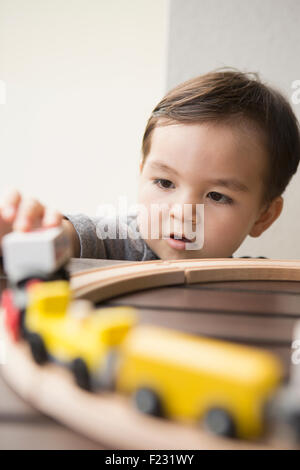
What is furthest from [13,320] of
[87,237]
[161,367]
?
[87,237]

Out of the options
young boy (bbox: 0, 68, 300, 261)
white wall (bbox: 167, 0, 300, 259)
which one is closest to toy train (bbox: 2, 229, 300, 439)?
young boy (bbox: 0, 68, 300, 261)

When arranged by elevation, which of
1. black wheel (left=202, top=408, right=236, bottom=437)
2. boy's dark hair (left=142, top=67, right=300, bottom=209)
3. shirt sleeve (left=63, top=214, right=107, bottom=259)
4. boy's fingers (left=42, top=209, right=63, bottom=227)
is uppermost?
boy's dark hair (left=142, top=67, right=300, bottom=209)

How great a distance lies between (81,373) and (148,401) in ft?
0.15

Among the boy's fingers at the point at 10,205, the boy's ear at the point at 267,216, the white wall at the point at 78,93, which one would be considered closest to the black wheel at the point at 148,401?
the boy's fingers at the point at 10,205

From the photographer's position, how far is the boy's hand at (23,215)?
541mm

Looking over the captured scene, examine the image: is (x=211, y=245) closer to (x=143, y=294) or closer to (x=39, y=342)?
(x=143, y=294)

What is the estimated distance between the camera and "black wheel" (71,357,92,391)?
Result: 0.28 metres

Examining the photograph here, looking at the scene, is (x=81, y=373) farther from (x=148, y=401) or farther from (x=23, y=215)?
(x=23, y=215)

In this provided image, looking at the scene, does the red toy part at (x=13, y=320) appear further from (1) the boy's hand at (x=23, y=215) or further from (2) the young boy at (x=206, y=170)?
(2) the young boy at (x=206, y=170)

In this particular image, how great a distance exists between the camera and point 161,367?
9.6 inches

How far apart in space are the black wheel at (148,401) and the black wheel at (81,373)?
0.11 ft

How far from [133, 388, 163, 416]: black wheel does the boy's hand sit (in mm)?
268

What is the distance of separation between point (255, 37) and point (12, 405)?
6.00ft

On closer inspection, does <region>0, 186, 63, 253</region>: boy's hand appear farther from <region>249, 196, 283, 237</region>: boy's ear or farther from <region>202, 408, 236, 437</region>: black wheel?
<region>249, 196, 283, 237</region>: boy's ear
